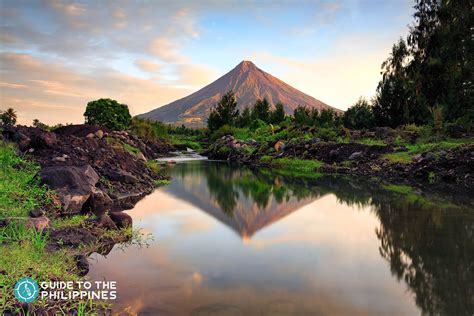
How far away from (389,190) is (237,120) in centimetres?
4540

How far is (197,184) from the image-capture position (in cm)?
1800

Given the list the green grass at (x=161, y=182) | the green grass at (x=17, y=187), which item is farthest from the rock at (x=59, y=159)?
the green grass at (x=161, y=182)

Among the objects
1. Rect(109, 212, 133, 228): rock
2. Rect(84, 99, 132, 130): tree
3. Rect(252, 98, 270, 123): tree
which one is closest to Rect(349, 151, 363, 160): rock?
Rect(109, 212, 133, 228): rock

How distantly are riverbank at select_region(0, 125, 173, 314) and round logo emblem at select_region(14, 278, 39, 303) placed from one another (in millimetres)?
66

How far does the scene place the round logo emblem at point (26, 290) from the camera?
Answer: 4017 mm

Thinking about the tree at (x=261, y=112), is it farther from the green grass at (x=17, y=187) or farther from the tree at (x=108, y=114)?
the green grass at (x=17, y=187)

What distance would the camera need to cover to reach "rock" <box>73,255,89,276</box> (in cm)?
578

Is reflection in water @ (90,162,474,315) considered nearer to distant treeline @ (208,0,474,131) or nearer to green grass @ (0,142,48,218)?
green grass @ (0,142,48,218)

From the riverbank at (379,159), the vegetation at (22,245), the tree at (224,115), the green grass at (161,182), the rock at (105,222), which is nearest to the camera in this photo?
the vegetation at (22,245)

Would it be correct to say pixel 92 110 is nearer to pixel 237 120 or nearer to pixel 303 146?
pixel 237 120

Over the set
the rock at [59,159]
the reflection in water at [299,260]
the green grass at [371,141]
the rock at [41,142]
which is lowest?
the reflection in water at [299,260]

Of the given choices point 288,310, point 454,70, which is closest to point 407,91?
point 454,70

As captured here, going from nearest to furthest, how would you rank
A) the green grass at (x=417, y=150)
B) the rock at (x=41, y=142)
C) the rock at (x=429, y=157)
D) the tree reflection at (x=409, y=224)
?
the tree reflection at (x=409, y=224), the rock at (x=41, y=142), the rock at (x=429, y=157), the green grass at (x=417, y=150)

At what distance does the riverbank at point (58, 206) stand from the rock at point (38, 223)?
16 mm
